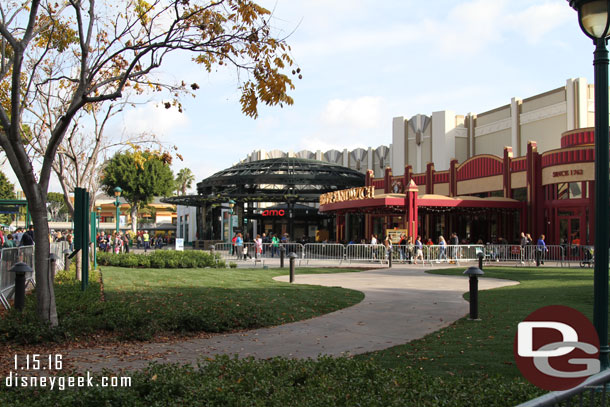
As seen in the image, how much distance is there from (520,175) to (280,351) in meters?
33.7

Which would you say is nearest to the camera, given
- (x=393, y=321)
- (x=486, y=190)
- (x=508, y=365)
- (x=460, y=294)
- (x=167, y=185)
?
(x=508, y=365)

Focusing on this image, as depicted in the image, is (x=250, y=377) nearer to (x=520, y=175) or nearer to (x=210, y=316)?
(x=210, y=316)

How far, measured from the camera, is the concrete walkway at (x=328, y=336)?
8.16m

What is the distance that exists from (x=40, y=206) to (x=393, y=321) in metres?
6.95

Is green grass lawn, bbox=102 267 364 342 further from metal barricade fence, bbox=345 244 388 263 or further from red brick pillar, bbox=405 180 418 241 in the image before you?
red brick pillar, bbox=405 180 418 241

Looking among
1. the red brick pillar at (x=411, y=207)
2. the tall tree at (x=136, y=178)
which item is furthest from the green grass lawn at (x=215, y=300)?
the tall tree at (x=136, y=178)

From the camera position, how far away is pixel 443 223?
45906 millimetres

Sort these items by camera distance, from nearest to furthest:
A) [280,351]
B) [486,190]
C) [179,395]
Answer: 1. [179,395]
2. [280,351]
3. [486,190]

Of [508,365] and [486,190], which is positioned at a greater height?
[486,190]

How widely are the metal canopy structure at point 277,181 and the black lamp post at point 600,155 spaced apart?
4590cm

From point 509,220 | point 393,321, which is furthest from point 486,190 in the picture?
point 393,321

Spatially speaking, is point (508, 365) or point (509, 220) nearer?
point (508, 365)

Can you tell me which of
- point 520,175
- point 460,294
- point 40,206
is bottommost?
point 460,294
